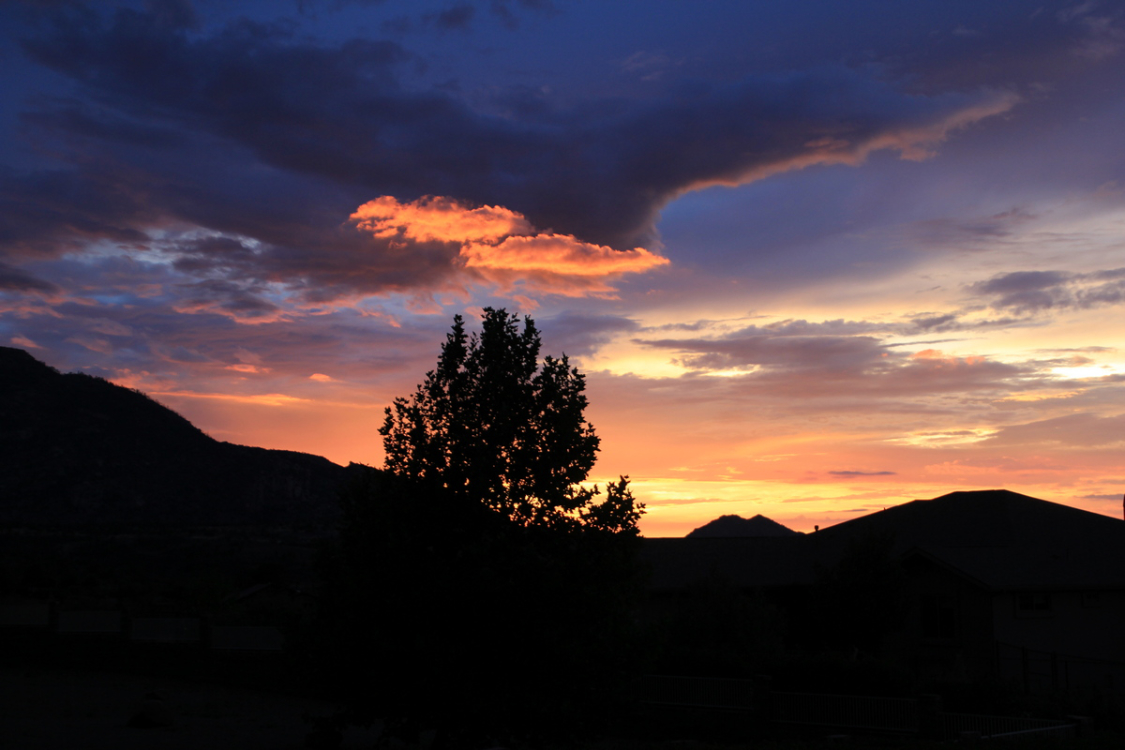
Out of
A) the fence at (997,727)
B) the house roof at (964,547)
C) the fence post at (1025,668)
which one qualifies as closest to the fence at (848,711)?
the fence at (997,727)

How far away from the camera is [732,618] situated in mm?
30547

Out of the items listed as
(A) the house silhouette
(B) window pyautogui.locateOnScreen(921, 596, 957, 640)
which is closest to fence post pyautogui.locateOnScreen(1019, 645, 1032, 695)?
(A) the house silhouette

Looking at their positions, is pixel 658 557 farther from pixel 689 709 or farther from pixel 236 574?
pixel 236 574

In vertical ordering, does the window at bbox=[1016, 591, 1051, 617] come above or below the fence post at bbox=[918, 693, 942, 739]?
above

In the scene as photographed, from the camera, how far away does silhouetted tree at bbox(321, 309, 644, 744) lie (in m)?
13.6

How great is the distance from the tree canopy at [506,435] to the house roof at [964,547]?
1866cm

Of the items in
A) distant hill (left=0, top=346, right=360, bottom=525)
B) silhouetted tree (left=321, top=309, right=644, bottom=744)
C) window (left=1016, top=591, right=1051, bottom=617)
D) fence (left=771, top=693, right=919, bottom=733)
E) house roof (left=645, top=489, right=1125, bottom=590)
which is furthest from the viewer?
distant hill (left=0, top=346, right=360, bottom=525)

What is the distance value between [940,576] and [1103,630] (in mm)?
6655

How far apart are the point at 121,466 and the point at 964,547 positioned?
8982 centimetres

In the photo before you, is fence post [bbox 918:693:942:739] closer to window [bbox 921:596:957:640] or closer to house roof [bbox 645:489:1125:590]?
house roof [bbox 645:489:1125:590]

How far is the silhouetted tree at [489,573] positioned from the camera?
13.6 metres

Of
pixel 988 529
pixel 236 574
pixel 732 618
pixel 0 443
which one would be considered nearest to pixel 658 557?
pixel 732 618

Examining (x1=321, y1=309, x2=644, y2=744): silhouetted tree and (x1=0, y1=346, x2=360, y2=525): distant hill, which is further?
(x1=0, y1=346, x2=360, y2=525): distant hill

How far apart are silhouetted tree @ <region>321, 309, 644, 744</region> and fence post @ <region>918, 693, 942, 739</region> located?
375 inches
